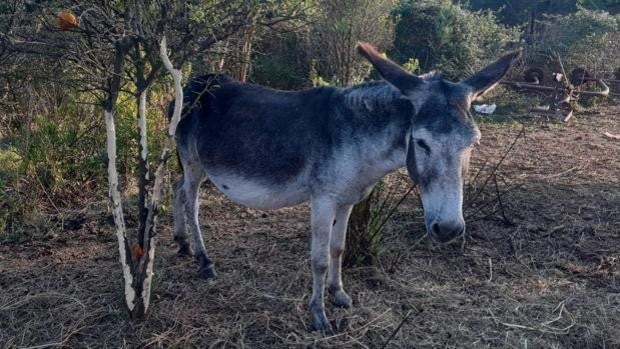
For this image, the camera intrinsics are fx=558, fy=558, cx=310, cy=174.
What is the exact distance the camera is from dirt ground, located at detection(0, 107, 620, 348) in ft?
11.5

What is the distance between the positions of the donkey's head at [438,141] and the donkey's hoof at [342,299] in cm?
124

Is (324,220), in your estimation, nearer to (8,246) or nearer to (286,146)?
(286,146)

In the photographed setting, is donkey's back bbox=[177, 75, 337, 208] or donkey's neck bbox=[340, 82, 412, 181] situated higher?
donkey's neck bbox=[340, 82, 412, 181]

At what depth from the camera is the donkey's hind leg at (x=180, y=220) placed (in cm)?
446

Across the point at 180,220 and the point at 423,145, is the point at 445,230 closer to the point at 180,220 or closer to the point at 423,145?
the point at 423,145

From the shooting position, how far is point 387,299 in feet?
13.1

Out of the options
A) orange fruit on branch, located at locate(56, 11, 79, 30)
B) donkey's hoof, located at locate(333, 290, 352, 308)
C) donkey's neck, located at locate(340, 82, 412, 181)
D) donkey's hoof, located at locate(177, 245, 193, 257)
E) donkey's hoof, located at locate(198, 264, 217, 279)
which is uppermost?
orange fruit on branch, located at locate(56, 11, 79, 30)

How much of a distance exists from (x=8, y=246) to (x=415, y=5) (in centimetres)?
1050

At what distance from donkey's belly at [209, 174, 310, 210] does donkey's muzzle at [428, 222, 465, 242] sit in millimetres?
995

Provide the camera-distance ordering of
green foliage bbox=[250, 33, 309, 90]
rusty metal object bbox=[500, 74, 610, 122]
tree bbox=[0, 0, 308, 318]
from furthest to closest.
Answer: green foliage bbox=[250, 33, 309, 90], rusty metal object bbox=[500, 74, 610, 122], tree bbox=[0, 0, 308, 318]

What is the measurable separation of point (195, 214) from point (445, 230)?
221cm

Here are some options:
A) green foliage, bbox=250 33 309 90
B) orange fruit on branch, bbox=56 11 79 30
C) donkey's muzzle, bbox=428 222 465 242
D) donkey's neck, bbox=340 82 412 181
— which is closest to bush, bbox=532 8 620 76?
green foliage, bbox=250 33 309 90

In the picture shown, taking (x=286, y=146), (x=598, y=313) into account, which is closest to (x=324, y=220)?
(x=286, y=146)

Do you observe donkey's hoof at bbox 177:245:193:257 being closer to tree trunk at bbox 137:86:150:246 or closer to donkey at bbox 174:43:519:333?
donkey at bbox 174:43:519:333
